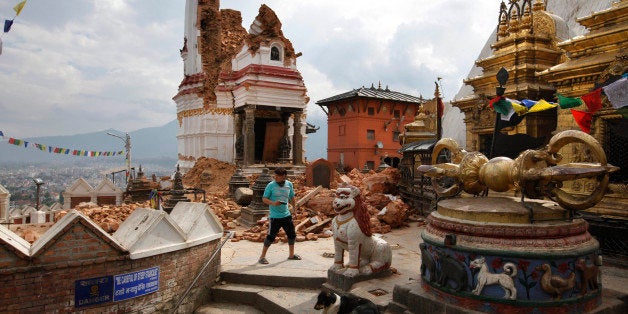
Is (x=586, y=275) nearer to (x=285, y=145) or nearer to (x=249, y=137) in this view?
(x=249, y=137)

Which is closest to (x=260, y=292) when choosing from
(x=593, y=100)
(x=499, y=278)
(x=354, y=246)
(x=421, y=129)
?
(x=354, y=246)

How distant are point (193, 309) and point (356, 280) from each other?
267cm

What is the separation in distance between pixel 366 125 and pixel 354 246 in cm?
2959

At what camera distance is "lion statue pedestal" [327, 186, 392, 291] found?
584cm

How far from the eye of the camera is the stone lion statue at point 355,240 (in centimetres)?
586

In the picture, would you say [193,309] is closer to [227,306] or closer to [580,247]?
[227,306]

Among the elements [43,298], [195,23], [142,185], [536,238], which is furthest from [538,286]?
[195,23]

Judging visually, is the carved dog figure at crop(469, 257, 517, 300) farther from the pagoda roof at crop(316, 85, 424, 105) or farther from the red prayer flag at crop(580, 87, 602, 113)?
the pagoda roof at crop(316, 85, 424, 105)

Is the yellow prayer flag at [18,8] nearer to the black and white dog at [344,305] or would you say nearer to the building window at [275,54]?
the black and white dog at [344,305]

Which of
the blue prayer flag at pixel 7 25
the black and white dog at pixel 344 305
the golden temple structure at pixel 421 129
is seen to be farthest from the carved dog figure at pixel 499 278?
the golden temple structure at pixel 421 129

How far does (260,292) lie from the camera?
6.35m

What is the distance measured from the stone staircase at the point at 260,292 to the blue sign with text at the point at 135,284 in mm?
1047

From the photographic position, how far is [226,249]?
8.88 meters

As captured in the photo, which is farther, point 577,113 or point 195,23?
point 195,23
